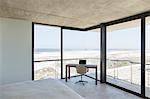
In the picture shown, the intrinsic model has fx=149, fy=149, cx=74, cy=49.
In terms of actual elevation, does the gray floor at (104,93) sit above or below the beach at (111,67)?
below

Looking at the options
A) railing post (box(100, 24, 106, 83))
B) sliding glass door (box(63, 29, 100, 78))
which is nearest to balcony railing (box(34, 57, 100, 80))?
sliding glass door (box(63, 29, 100, 78))

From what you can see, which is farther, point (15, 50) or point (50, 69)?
point (50, 69)

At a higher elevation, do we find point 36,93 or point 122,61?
point 122,61

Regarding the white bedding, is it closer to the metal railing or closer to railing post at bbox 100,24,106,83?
railing post at bbox 100,24,106,83

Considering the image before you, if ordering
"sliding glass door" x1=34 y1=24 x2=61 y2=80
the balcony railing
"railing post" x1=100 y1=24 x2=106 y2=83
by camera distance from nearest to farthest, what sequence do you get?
"railing post" x1=100 y1=24 x2=106 y2=83
"sliding glass door" x1=34 y1=24 x2=61 y2=80
the balcony railing

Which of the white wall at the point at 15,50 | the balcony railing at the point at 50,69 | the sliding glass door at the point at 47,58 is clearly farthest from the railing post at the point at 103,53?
the white wall at the point at 15,50

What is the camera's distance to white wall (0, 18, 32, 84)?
4402mm

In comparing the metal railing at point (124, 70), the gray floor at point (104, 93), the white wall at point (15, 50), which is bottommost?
the gray floor at point (104, 93)

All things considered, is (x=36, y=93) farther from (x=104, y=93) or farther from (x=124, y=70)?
(x=124, y=70)

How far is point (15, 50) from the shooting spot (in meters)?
4.62

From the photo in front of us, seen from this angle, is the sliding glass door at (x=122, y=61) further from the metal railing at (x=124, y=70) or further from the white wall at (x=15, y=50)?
the white wall at (x=15, y=50)

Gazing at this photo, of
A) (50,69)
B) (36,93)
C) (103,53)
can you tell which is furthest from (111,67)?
(36,93)

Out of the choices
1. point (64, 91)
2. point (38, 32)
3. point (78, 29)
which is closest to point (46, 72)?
point (38, 32)

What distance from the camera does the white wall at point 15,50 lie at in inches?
173
